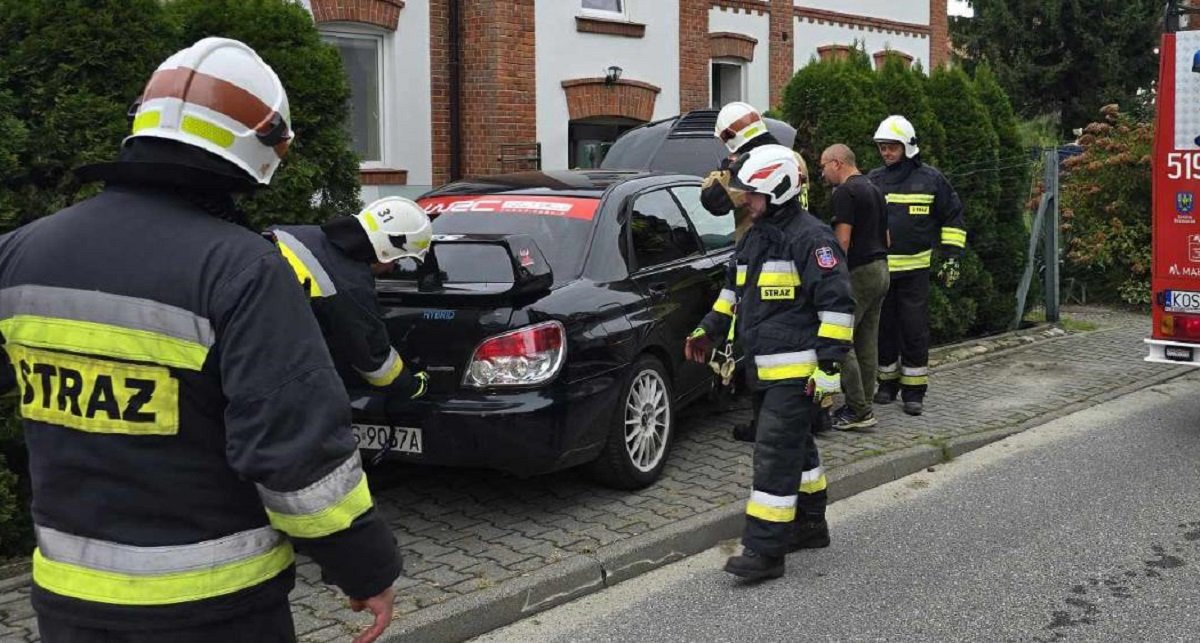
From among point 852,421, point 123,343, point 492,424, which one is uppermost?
point 123,343

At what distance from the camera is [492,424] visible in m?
4.94

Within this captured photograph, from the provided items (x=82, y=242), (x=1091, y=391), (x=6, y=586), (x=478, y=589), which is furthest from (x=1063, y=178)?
(x=82, y=242)

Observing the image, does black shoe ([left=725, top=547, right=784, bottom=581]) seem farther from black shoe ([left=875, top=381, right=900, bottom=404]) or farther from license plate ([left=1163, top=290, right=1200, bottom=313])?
license plate ([left=1163, top=290, right=1200, bottom=313])

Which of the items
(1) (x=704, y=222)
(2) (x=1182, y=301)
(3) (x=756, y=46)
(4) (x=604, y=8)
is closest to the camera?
(1) (x=704, y=222)

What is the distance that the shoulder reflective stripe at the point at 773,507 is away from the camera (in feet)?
15.7

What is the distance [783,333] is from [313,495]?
122 inches

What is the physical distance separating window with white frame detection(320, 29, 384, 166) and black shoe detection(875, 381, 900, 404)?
649cm

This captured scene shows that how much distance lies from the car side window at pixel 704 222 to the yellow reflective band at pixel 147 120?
4.85 metres

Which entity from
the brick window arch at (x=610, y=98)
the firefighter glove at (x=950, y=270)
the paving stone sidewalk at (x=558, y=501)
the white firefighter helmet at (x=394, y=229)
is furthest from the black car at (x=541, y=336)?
the brick window arch at (x=610, y=98)

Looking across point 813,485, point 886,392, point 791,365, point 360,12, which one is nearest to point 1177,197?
point 886,392

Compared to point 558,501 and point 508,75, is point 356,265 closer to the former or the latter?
point 558,501

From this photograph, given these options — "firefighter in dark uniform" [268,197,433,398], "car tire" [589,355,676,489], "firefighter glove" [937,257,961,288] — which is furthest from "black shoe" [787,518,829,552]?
"firefighter glove" [937,257,961,288]

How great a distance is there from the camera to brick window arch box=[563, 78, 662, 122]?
1356 cm

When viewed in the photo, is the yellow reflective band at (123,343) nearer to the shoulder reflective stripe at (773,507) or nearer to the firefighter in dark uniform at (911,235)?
the shoulder reflective stripe at (773,507)
